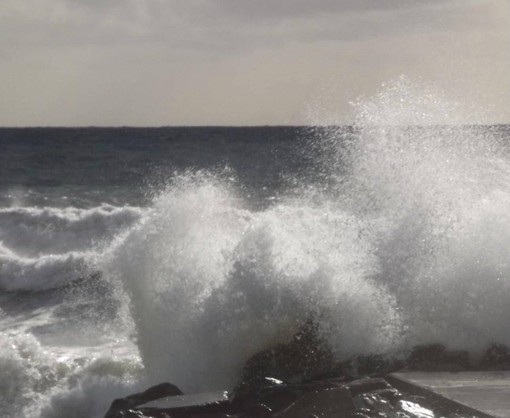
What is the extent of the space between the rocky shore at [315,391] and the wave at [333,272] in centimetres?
13

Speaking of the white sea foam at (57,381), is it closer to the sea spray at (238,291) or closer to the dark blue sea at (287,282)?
the dark blue sea at (287,282)

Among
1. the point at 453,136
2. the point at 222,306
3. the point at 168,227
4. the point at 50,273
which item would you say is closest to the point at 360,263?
the point at 222,306

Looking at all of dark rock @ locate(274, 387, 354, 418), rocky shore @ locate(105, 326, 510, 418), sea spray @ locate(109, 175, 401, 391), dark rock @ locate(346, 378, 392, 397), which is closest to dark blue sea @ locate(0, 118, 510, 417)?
sea spray @ locate(109, 175, 401, 391)

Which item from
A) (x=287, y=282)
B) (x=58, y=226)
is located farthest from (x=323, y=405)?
(x=58, y=226)

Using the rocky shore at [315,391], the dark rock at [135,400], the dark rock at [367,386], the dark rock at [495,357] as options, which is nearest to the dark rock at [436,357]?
the rocky shore at [315,391]

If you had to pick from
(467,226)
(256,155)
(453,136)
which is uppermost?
(256,155)

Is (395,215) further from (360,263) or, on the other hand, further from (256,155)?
(256,155)

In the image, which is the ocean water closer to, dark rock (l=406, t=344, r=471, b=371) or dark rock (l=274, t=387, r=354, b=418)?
dark rock (l=406, t=344, r=471, b=371)

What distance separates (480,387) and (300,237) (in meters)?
2.66

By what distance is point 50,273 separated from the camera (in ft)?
44.2

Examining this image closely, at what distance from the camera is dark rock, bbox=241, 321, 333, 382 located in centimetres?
665

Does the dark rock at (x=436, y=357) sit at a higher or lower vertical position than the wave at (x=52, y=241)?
lower

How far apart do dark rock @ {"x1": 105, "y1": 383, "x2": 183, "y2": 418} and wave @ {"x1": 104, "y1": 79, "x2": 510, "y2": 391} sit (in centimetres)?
83

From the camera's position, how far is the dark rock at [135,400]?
5.60 meters
